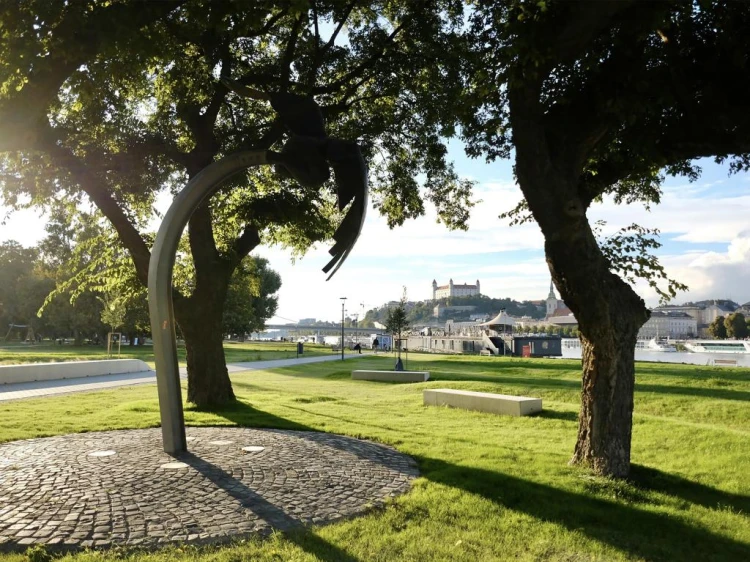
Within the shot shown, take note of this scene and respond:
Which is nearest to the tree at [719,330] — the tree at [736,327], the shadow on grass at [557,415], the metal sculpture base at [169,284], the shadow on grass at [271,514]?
the tree at [736,327]

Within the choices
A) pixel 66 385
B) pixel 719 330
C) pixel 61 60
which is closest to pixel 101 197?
pixel 61 60

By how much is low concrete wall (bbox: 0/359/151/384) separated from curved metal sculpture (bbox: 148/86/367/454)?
15257 millimetres

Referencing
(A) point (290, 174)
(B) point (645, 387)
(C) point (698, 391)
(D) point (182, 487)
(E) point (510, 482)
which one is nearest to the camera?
(D) point (182, 487)

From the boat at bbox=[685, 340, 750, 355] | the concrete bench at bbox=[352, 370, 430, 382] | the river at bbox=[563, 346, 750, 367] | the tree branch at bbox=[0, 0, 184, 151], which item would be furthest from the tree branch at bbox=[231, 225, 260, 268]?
the boat at bbox=[685, 340, 750, 355]

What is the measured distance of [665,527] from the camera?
17.9 ft

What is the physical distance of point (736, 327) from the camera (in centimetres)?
10456

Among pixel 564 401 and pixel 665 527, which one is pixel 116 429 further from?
pixel 564 401

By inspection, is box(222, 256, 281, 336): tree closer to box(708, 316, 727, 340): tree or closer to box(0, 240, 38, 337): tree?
box(0, 240, 38, 337): tree

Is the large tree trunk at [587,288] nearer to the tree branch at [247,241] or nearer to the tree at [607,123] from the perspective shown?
the tree at [607,123]

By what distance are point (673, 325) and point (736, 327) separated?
181 ft

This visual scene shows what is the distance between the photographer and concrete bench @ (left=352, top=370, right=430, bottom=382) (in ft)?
69.2

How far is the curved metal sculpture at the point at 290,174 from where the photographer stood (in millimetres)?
7641

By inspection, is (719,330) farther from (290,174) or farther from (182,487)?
(182,487)

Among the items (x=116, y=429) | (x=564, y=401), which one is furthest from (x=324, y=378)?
(x=116, y=429)
